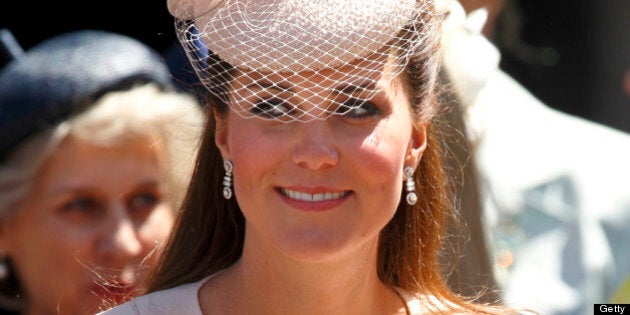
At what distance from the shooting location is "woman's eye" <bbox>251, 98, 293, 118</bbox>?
2.76 metres

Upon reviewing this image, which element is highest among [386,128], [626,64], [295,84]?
[295,84]

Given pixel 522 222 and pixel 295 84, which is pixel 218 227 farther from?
pixel 522 222

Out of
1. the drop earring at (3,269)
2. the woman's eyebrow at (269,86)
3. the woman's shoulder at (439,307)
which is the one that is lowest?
the drop earring at (3,269)

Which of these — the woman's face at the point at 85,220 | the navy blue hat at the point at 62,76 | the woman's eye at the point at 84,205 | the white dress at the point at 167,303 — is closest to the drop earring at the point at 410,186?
the white dress at the point at 167,303

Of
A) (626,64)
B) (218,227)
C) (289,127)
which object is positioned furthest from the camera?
(626,64)

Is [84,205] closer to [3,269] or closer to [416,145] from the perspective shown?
[3,269]

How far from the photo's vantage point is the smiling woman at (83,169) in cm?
374

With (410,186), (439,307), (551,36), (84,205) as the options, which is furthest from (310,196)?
(551,36)

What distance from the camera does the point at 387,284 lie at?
123 inches

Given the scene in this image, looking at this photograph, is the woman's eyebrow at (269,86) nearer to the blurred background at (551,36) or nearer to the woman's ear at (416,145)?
the woman's ear at (416,145)

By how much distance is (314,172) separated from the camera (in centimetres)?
271

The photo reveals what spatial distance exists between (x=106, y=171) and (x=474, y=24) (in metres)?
1.21

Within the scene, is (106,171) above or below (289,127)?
below

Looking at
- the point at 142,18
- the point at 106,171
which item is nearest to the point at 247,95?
the point at 106,171
